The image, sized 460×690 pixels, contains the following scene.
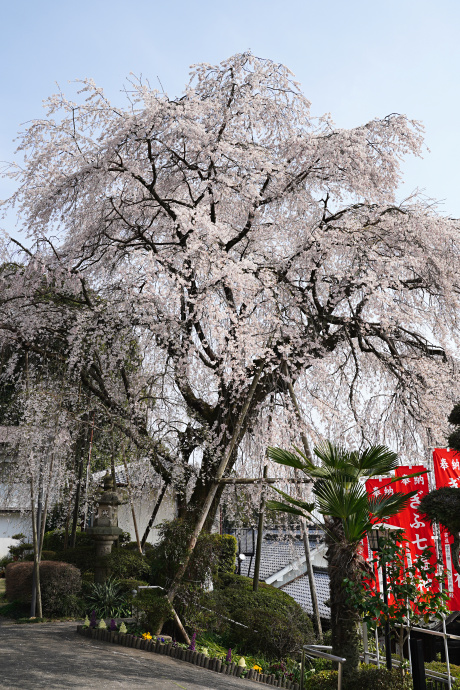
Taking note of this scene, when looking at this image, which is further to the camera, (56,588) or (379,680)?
(56,588)

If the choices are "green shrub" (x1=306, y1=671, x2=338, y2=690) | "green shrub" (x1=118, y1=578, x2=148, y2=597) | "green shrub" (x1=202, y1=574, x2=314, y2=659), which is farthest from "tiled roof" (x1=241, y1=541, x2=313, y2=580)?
"green shrub" (x1=306, y1=671, x2=338, y2=690)

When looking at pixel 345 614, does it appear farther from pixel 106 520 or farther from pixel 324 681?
pixel 106 520

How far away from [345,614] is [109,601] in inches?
185

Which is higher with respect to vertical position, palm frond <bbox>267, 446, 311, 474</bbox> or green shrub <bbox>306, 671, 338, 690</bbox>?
palm frond <bbox>267, 446, 311, 474</bbox>

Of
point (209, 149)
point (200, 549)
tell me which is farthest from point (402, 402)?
point (209, 149)

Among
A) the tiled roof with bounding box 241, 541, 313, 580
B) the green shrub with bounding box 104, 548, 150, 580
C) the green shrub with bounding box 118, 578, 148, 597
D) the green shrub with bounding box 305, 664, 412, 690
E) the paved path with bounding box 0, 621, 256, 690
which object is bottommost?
the paved path with bounding box 0, 621, 256, 690

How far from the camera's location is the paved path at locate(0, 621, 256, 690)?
5.32 meters

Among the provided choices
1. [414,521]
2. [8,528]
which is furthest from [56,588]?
[8,528]

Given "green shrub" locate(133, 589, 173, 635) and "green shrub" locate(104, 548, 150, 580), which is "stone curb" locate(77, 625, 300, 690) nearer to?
"green shrub" locate(133, 589, 173, 635)

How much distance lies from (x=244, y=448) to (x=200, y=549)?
2964 millimetres

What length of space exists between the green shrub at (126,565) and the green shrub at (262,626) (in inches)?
80.0

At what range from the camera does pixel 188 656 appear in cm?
677

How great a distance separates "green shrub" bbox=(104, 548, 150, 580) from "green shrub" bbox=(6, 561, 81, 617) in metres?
0.65

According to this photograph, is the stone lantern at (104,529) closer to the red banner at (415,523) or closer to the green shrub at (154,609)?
the green shrub at (154,609)
